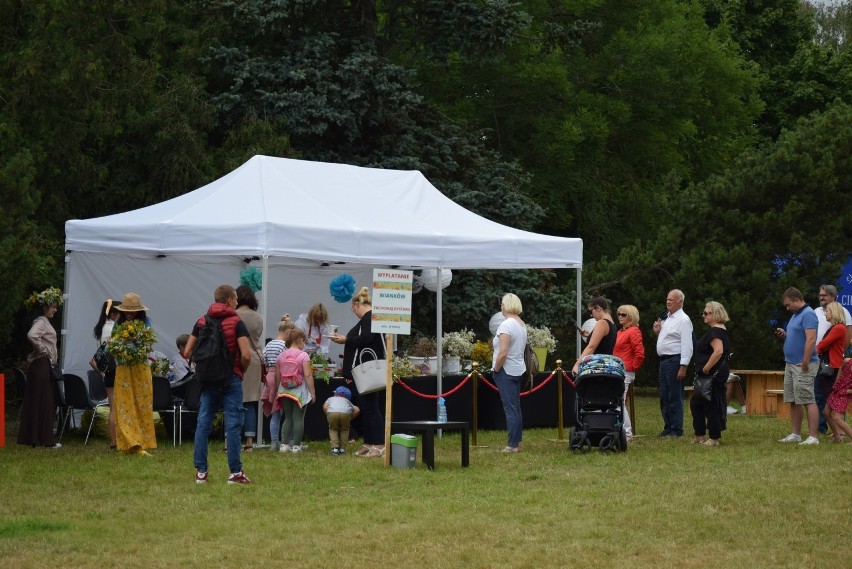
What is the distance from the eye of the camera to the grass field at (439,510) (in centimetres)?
744

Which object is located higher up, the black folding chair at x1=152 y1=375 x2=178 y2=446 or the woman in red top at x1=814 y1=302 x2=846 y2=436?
the woman in red top at x1=814 y1=302 x2=846 y2=436

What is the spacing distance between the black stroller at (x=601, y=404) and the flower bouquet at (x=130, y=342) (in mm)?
4248

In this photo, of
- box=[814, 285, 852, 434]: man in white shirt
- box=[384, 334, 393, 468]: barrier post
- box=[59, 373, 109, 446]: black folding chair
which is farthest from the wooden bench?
box=[59, 373, 109, 446]: black folding chair

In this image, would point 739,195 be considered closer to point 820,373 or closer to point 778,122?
point 820,373

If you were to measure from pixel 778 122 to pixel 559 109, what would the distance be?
10.4 m

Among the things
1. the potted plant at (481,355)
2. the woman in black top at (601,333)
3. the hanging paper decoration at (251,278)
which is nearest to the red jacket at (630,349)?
the woman in black top at (601,333)

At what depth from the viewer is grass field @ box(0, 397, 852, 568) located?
7438 mm

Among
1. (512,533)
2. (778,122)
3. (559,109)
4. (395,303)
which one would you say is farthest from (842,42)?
(512,533)

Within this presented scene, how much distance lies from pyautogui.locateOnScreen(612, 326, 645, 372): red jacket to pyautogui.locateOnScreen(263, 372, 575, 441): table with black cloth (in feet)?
5.31

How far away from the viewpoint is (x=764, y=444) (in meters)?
13.6

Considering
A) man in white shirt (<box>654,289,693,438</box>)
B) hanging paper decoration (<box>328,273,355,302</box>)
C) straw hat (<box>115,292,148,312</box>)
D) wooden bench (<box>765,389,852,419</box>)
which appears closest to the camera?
straw hat (<box>115,292,148,312</box>)

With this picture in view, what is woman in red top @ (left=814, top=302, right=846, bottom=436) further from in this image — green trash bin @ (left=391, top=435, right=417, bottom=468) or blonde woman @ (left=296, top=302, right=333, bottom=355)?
blonde woman @ (left=296, top=302, right=333, bottom=355)

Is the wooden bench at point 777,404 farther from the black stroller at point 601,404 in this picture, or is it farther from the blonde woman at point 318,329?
the blonde woman at point 318,329

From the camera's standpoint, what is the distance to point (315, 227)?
13.4 m
